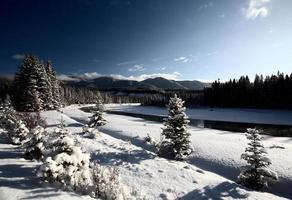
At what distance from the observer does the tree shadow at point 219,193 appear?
10.5 metres

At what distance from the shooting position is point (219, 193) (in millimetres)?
11070

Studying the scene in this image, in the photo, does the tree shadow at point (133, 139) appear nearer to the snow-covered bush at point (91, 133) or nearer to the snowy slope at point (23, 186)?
the snow-covered bush at point (91, 133)

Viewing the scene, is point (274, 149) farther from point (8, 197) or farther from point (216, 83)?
point (216, 83)

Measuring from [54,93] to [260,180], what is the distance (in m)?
58.5

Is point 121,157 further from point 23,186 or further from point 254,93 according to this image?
point 254,93

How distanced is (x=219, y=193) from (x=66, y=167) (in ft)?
22.8

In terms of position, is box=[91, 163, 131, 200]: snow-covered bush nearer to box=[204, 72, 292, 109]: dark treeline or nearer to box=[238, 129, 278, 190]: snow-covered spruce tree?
box=[238, 129, 278, 190]: snow-covered spruce tree

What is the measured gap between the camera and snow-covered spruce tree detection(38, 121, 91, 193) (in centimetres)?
857

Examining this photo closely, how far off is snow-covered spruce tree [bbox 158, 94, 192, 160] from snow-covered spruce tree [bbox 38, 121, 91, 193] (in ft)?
36.1

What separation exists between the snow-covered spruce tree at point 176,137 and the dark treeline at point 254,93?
62478 millimetres

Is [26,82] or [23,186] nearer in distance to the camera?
[23,186]

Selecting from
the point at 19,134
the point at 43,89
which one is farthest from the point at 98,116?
the point at 43,89

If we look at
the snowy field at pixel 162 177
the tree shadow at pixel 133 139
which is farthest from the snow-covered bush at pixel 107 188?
the tree shadow at pixel 133 139

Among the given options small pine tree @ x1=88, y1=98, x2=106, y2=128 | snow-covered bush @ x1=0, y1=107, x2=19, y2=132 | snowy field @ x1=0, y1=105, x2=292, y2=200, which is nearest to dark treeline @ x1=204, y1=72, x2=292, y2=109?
small pine tree @ x1=88, y1=98, x2=106, y2=128
